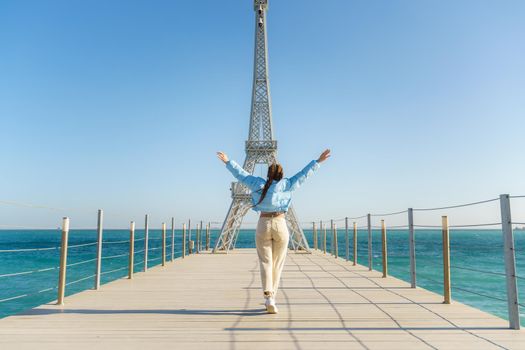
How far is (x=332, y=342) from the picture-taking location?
8.17 feet

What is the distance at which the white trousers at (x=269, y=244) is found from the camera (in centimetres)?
333

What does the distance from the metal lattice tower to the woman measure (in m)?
12.7

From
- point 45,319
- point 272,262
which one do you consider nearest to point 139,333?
point 45,319

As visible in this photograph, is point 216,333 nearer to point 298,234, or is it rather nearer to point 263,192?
point 263,192

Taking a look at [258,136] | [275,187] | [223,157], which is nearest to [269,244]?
[275,187]

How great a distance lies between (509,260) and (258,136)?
15.7m

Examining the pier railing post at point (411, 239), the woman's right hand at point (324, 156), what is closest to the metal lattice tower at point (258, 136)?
the pier railing post at point (411, 239)

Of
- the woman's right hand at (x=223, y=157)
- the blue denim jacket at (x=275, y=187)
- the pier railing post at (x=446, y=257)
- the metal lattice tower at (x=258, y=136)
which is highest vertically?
the metal lattice tower at (x=258, y=136)

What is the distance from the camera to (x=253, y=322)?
9.93ft

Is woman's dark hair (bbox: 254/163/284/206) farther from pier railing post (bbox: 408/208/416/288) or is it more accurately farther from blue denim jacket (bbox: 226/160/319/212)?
pier railing post (bbox: 408/208/416/288)

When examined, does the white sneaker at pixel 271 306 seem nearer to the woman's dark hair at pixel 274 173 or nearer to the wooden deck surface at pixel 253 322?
the wooden deck surface at pixel 253 322

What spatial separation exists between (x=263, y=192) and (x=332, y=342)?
1299 mm

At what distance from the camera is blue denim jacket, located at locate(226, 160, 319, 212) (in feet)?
10.9

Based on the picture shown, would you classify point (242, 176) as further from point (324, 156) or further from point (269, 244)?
point (324, 156)
